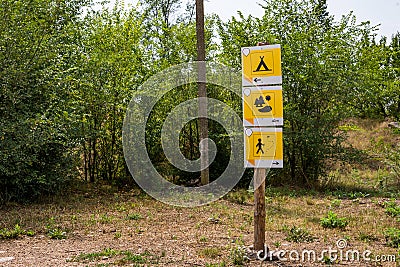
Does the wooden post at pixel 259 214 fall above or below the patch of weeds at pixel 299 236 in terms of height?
above

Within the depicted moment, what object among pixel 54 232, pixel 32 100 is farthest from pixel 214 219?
pixel 32 100

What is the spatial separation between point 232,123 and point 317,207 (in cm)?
434

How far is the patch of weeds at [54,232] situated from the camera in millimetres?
7507

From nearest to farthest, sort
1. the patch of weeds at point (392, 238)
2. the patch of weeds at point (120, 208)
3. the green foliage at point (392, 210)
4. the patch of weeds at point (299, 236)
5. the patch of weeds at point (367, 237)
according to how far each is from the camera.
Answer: the patch of weeds at point (392, 238), the patch of weeds at point (299, 236), the patch of weeds at point (367, 237), the green foliage at point (392, 210), the patch of weeds at point (120, 208)

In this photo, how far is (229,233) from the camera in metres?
7.73

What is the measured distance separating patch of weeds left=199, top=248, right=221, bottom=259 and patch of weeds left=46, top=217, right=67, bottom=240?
2463 millimetres

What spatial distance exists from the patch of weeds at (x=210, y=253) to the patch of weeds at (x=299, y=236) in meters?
1.33

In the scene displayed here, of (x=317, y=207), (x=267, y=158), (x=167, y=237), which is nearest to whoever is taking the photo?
(x=267, y=158)

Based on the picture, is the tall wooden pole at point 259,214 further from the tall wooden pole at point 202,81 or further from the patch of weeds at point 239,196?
the tall wooden pole at point 202,81

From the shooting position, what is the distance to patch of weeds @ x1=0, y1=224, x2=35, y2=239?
7.42 metres

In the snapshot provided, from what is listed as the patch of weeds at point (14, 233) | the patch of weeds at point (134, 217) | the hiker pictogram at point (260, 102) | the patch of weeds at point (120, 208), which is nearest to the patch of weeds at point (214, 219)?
the patch of weeds at point (134, 217)

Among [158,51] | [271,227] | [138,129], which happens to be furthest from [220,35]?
[271,227]

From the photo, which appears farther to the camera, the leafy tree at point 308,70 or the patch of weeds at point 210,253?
the leafy tree at point 308,70

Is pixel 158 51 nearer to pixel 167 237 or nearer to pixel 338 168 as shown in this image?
pixel 338 168
